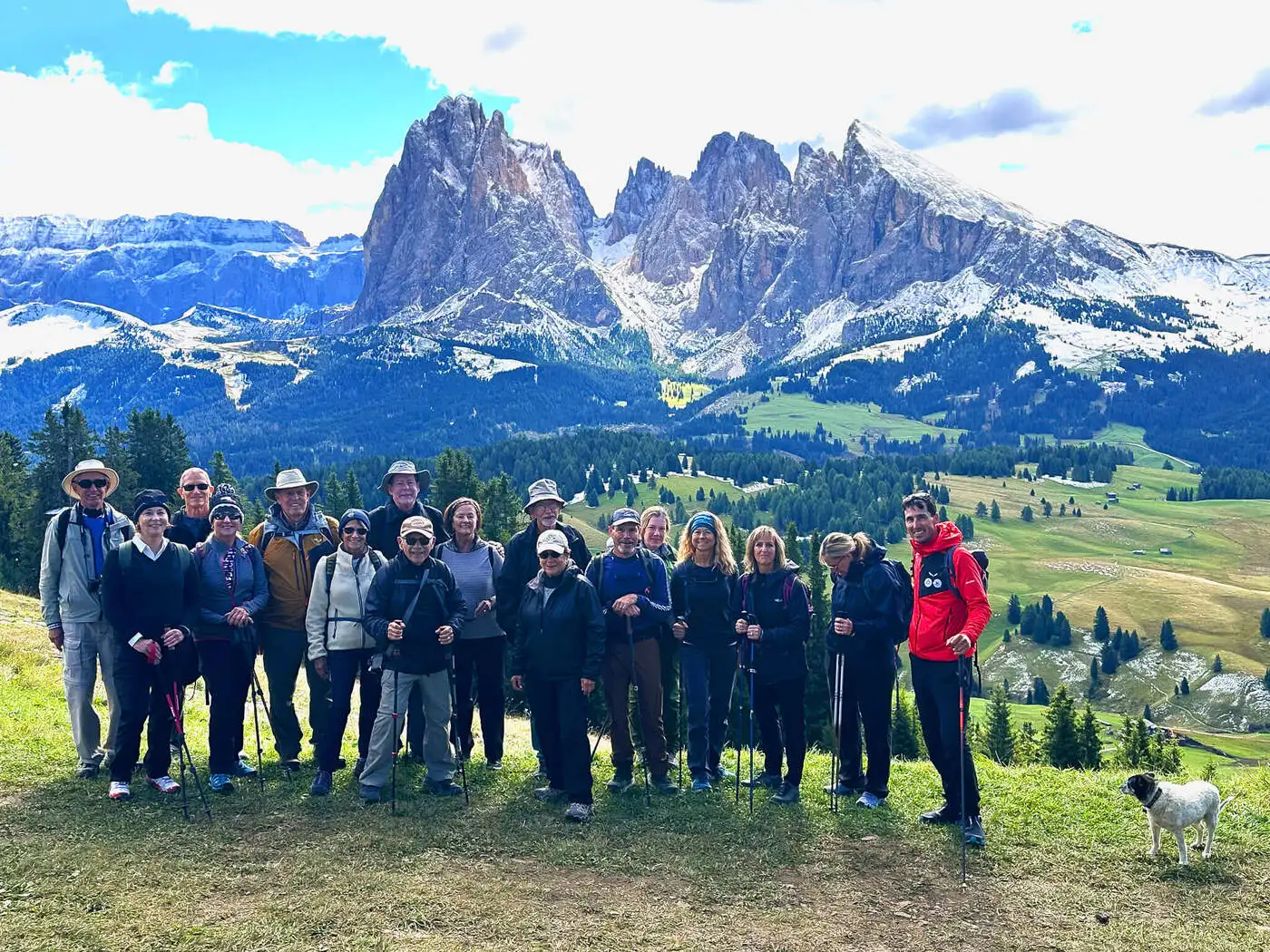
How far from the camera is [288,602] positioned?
14.8 m

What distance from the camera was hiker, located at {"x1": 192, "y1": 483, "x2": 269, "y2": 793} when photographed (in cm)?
1419

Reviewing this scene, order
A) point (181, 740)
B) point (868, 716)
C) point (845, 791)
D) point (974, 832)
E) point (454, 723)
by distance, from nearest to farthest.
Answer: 1. point (974, 832)
2. point (181, 740)
3. point (868, 716)
4. point (845, 791)
5. point (454, 723)

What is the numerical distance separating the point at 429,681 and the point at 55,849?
5.37 metres

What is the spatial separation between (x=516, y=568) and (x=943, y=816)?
25.3 ft

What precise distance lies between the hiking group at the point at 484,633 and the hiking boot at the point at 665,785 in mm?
30

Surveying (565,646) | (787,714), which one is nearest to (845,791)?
(787,714)

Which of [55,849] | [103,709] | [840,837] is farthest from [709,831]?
[103,709]

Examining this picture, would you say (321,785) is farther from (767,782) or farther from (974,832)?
(974,832)

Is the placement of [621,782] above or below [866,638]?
below

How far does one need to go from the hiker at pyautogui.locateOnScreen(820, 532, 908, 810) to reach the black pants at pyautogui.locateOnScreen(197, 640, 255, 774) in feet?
31.7

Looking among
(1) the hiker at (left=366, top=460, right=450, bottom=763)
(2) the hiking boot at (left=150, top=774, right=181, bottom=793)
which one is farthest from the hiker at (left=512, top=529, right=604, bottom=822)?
(2) the hiking boot at (left=150, top=774, right=181, bottom=793)

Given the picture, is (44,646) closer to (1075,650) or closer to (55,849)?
(55,849)

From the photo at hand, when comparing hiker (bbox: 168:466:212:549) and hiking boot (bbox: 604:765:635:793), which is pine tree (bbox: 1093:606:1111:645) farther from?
hiker (bbox: 168:466:212:549)

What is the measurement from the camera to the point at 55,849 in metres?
11.9
